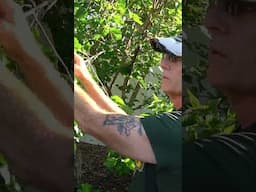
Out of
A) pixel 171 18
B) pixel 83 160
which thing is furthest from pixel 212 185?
pixel 171 18

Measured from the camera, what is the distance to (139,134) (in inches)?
85.7

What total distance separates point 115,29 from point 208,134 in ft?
4.33

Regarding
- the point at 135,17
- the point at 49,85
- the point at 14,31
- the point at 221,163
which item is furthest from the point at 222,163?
the point at 135,17

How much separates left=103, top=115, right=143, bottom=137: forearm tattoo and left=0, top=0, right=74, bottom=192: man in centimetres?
32

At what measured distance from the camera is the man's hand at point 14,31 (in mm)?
1857

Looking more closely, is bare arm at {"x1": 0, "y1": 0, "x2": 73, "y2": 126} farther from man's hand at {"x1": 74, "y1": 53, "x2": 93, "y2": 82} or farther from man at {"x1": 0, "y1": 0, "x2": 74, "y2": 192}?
man's hand at {"x1": 74, "y1": 53, "x2": 93, "y2": 82}

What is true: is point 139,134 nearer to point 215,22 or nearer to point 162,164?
point 162,164

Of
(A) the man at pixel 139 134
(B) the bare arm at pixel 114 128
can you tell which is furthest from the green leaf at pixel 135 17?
(B) the bare arm at pixel 114 128

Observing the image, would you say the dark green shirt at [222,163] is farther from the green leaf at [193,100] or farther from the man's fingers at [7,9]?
the man's fingers at [7,9]

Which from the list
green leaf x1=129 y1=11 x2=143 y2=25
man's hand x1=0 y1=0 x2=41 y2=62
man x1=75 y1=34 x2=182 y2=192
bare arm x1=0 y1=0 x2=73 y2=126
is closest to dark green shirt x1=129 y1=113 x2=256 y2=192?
man x1=75 y1=34 x2=182 y2=192

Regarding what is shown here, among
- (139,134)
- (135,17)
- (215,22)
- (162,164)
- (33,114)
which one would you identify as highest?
(135,17)

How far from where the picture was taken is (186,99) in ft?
6.68

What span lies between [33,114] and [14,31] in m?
0.31

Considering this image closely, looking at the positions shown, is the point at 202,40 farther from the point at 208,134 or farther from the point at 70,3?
the point at 70,3
